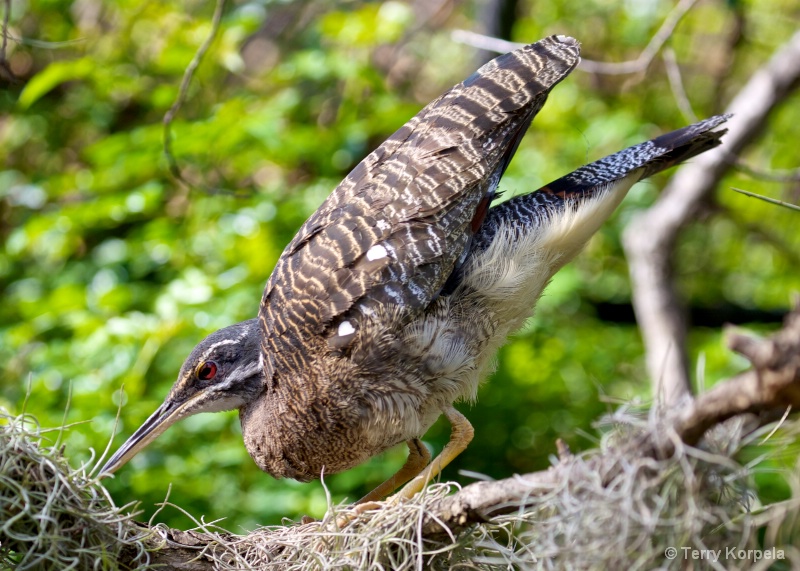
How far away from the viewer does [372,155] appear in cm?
305

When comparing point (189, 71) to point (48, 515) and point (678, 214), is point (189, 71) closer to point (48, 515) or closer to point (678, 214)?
point (48, 515)

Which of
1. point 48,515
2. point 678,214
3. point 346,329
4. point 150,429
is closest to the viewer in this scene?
point 48,515

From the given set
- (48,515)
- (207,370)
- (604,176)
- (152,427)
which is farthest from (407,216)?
(48,515)

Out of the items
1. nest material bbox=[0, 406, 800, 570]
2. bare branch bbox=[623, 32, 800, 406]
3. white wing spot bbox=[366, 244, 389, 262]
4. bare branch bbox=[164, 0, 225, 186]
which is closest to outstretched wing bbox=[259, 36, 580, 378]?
white wing spot bbox=[366, 244, 389, 262]

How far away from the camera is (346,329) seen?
2670 millimetres

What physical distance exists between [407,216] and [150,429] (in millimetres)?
1211

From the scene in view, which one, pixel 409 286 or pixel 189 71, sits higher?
pixel 189 71

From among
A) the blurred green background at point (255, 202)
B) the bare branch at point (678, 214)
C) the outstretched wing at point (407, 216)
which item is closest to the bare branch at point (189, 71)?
the blurred green background at point (255, 202)

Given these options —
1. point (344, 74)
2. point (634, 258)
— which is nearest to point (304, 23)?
point (344, 74)

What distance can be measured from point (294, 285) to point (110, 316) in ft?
5.25

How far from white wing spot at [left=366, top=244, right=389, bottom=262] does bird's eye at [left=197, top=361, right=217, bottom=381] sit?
77 centimetres

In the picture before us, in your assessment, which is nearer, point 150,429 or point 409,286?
point 409,286

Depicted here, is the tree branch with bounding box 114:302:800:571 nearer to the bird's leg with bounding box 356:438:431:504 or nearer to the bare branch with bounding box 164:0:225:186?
the bird's leg with bounding box 356:438:431:504

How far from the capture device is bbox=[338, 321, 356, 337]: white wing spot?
8.75 feet
